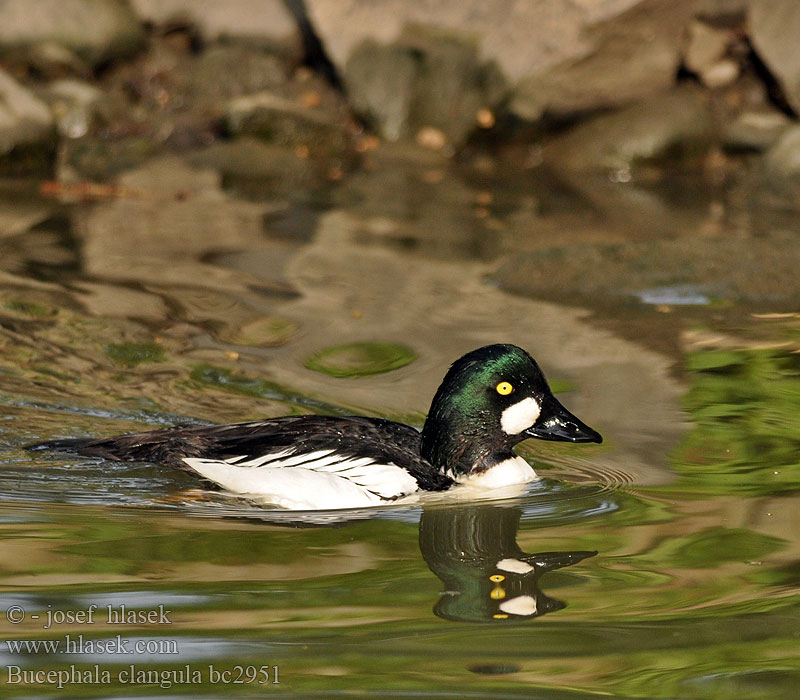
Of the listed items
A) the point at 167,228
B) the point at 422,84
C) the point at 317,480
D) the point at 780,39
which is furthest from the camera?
the point at 422,84

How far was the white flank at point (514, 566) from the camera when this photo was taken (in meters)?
4.79

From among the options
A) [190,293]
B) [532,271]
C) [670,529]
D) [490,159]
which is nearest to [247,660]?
[670,529]

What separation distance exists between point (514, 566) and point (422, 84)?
9.66 metres

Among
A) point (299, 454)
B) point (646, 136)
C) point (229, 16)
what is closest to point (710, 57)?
point (646, 136)

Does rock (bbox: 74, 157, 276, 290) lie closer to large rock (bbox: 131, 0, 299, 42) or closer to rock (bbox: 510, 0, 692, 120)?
large rock (bbox: 131, 0, 299, 42)

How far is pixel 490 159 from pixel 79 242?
5.24 meters

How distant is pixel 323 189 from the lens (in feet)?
41.2

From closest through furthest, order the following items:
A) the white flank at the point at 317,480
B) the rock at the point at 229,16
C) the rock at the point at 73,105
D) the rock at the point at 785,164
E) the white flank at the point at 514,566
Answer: the white flank at the point at 514,566
the white flank at the point at 317,480
the rock at the point at 785,164
the rock at the point at 73,105
the rock at the point at 229,16

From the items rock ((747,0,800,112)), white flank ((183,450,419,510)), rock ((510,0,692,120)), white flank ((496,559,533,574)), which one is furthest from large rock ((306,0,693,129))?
white flank ((496,559,533,574))

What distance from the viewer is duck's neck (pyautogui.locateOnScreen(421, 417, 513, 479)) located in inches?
223

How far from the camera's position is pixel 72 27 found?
1435cm

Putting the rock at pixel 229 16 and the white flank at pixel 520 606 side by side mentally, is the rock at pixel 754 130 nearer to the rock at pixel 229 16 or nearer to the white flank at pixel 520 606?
the rock at pixel 229 16

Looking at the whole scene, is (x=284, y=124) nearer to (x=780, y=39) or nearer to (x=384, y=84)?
(x=384, y=84)

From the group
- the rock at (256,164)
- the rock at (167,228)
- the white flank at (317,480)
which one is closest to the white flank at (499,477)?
the white flank at (317,480)
